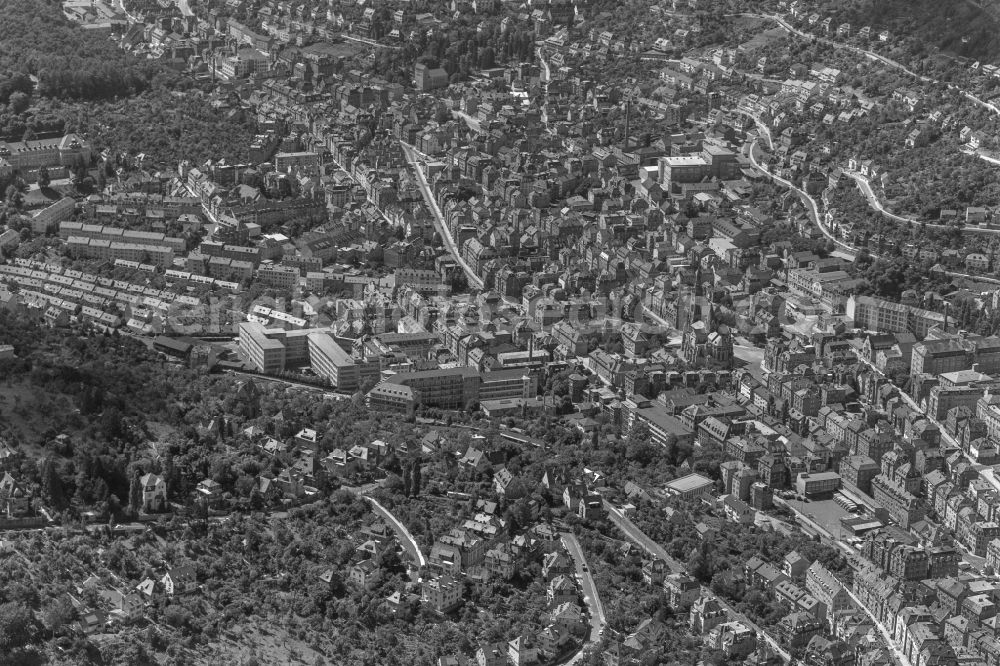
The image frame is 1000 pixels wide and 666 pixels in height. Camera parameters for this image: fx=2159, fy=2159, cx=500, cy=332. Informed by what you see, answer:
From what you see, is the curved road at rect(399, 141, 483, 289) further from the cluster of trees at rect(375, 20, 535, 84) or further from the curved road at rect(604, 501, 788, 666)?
the curved road at rect(604, 501, 788, 666)

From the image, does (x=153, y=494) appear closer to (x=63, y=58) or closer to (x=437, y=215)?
(x=437, y=215)

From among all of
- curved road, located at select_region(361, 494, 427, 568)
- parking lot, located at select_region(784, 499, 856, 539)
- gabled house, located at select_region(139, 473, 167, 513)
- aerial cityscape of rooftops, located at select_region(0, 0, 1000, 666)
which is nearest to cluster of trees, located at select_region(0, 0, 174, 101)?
aerial cityscape of rooftops, located at select_region(0, 0, 1000, 666)

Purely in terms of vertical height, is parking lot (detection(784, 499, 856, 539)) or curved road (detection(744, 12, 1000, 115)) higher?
curved road (detection(744, 12, 1000, 115))

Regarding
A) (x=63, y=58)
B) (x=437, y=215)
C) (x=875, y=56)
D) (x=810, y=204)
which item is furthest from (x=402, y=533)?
(x=63, y=58)

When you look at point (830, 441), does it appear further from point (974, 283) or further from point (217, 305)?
point (217, 305)

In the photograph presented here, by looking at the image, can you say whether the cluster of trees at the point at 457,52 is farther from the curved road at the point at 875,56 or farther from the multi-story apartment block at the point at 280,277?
the multi-story apartment block at the point at 280,277

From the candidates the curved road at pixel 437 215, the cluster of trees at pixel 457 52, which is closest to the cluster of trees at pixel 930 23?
the cluster of trees at pixel 457 52
